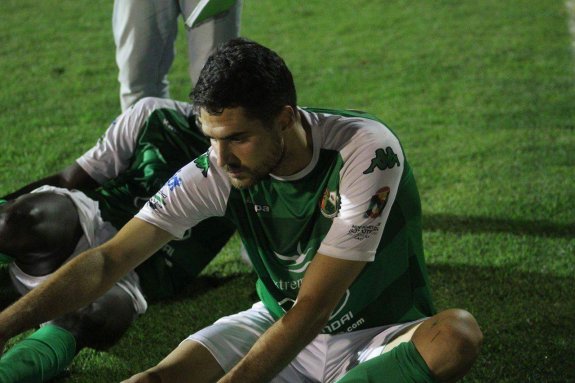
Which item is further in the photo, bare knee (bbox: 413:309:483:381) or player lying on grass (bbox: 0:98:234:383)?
player lying on grass (bbox: 0:98:234:383)

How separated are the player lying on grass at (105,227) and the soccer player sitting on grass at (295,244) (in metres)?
0.64

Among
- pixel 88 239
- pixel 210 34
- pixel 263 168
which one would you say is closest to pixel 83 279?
pixel 263 168

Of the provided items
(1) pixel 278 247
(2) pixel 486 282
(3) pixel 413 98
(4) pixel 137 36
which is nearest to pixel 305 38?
(3) pixel 413 98

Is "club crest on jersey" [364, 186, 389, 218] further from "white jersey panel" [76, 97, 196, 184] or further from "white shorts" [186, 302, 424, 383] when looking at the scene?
"white jersey panel" [76, 97, 196, 184]

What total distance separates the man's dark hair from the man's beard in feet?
0.31

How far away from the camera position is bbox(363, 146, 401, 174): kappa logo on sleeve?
242 cm

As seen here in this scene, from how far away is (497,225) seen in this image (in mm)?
4488

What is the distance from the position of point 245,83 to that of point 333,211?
448 mm

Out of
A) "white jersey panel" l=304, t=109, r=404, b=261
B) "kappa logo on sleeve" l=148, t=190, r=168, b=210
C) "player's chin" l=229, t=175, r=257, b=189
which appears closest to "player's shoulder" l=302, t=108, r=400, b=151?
"white jersey panel" l=304, t=109, r=404, b=261

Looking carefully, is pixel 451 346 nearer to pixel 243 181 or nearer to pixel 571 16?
pixel 243 181

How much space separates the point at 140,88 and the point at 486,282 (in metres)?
1.90

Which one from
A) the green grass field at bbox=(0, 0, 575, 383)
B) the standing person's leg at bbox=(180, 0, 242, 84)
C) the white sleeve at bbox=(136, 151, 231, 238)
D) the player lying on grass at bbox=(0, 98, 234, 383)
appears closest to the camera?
the white sleeve at bbox=(136, 151, 231, 238)

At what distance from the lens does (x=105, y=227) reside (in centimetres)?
359

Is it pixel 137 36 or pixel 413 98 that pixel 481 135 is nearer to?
pixel 413 98
